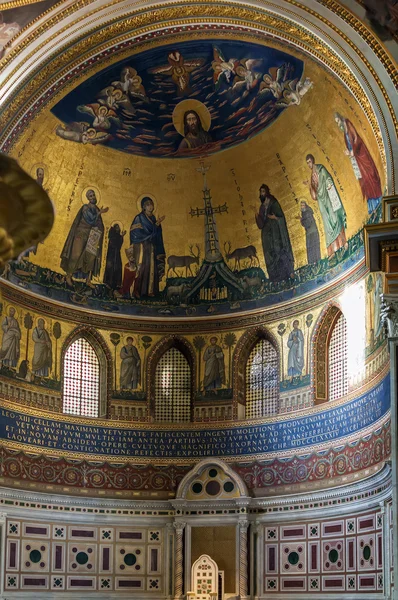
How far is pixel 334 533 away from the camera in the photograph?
2883cm

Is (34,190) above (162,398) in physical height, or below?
below

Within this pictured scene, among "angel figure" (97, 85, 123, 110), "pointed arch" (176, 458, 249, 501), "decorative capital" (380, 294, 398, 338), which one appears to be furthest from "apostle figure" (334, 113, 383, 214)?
"pointed arch" (176, 458, 249, 501)

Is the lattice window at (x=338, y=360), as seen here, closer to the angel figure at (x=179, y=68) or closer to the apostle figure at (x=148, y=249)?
the apostle figure at (x=148, y=249)

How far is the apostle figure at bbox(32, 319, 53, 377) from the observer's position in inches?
1249

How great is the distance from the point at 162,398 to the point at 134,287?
11.9 ft

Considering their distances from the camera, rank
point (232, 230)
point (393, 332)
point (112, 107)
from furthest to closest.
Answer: point (232, 230), point (112, 107), point (393, 332)

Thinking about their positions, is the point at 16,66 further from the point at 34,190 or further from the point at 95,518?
the point at 34,190

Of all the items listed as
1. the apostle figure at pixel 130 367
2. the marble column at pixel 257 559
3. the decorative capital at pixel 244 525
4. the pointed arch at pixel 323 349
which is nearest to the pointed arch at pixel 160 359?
the apostle figure at pixel 130 367

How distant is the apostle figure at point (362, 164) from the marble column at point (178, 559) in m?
11.1

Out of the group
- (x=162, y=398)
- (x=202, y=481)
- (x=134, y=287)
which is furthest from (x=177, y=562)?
(x=134, y=287)

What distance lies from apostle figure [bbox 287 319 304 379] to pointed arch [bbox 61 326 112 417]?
5.70 m

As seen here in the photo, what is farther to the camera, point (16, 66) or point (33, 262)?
point (33, 262)

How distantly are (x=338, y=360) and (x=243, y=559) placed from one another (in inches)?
250

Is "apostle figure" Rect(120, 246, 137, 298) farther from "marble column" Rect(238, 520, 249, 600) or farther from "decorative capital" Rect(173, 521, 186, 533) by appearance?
"marble column" Rect(238, 520, 249, 600)
